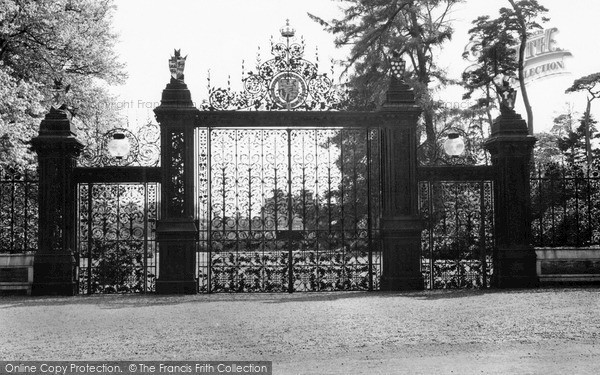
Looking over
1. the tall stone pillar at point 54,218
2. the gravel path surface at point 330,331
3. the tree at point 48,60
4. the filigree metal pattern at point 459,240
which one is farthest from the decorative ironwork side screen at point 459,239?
the tree at point 48,60

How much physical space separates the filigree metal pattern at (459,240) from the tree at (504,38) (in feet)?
43.9

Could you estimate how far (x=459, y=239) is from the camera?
14125mm

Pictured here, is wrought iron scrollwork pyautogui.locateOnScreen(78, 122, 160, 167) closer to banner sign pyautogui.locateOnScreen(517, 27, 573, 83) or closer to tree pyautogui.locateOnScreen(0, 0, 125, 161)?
tree pyautogui.locateOnScreen(0, 0, 125, 161)

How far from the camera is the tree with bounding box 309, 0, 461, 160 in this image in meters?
25.0

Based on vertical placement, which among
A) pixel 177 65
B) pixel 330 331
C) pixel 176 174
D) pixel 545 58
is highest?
pixel 545 58

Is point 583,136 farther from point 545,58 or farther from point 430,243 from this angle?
point 430,243

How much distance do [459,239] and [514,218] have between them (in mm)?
1040

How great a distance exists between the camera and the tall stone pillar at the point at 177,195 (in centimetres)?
1322

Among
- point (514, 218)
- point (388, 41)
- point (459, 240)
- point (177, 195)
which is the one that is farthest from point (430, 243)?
point (388, 41)

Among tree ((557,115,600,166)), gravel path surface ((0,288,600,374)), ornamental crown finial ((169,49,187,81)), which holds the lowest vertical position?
gravel path surface ((0,288,600,374))

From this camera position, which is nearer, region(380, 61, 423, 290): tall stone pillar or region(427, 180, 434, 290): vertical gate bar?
region(380, 61, 423, 290): tall stone pillar

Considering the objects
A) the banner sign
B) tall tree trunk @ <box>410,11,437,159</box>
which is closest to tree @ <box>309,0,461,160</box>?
tall tree trunk @ <box>410,11,437,159</box>

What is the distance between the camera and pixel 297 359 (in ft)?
22.5

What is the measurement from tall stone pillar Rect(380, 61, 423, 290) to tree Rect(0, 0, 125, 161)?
11.4 metres
